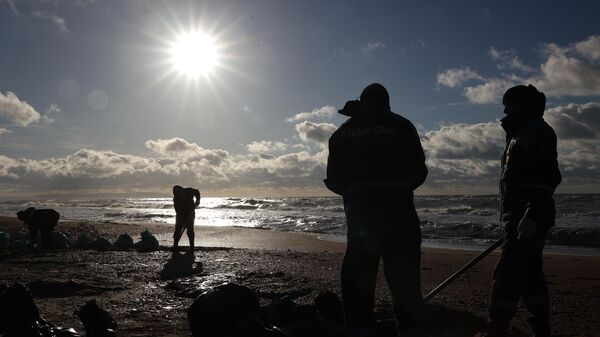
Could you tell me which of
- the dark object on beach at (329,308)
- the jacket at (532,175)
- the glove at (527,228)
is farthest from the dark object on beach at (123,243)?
the glove at (527,228)

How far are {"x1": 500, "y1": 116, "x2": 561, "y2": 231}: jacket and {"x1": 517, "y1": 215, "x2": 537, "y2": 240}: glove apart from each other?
0.14ft

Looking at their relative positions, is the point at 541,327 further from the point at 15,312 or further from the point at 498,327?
the point at 15,312

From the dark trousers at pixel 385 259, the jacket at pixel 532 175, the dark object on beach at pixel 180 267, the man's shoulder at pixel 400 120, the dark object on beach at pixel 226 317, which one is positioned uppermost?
the man's shoulder at pixel 400 120

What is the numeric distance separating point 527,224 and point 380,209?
1.06m

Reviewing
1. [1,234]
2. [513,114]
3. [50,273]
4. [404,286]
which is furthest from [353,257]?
[1,234]

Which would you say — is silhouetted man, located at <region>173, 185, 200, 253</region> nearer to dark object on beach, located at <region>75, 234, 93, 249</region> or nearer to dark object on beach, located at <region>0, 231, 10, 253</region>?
dark object on beach, located at <region>75, 234, 93, 249</region>

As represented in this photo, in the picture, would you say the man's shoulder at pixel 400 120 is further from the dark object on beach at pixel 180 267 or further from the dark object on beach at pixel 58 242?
the dark object on beach at pixel 58 242

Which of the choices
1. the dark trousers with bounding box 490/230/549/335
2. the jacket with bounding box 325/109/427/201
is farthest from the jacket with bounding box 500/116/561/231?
the jacket with bounding box 325/109/427/201

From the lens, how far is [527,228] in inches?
120

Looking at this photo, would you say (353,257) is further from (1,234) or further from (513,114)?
(1,234)

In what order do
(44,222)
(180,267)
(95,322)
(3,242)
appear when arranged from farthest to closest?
1. (44,222)
2. (3,242)
3. (180,267)
4. (95,322)

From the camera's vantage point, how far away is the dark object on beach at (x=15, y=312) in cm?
317

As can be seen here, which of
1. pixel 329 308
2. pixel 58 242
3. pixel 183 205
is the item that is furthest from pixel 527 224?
pixel 58 242

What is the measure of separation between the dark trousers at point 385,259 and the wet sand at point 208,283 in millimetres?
1445
